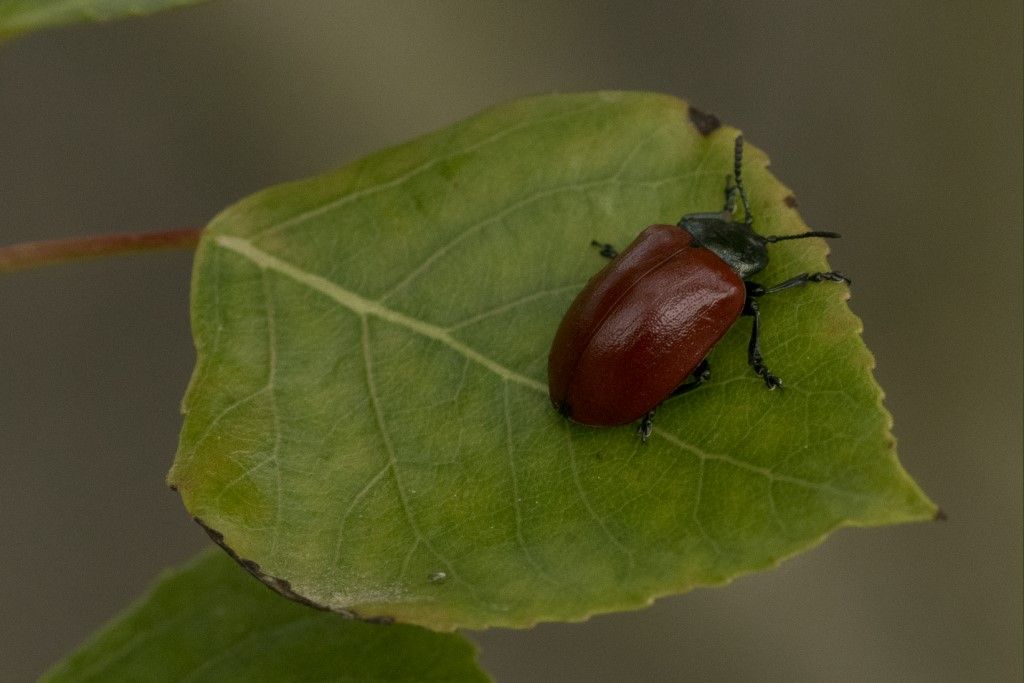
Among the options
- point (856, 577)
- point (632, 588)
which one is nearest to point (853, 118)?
point (856, 577)

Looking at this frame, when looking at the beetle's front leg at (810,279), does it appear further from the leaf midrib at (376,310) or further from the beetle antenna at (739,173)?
the leaf midrib at (376,310)

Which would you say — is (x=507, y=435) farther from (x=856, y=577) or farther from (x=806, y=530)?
(x=856, y=577)

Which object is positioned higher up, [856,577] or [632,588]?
[632,588]

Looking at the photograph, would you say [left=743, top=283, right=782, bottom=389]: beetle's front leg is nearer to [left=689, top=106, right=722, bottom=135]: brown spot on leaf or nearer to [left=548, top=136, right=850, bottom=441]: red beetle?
[left=548, top=136, right=850, bottom=441]: red beetle

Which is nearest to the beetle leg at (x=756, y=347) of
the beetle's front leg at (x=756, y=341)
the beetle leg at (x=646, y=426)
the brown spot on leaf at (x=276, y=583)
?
the beetle's front leg at (x=756, y=341)

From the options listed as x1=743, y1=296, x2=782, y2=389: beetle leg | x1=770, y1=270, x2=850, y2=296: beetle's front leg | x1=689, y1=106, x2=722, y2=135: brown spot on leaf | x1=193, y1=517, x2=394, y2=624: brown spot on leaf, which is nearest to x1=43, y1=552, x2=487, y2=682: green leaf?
x1=193, y1=517, x2=394, y2=624: brown spot on leaf

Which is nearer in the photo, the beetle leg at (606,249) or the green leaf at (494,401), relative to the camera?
the green leaf at (494,401)

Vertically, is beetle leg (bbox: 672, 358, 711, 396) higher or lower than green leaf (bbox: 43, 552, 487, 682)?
higher
